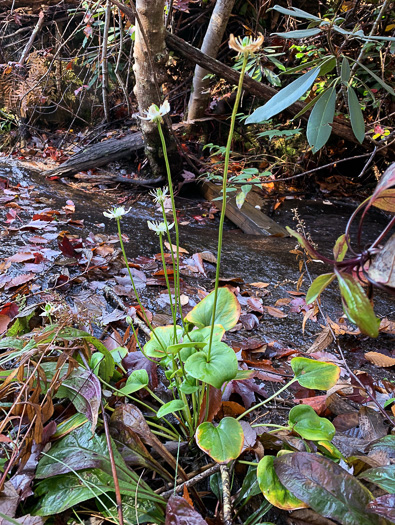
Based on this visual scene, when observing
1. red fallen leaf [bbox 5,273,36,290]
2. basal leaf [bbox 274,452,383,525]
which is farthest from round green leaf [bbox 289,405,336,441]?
red fallen leaf [bbox 5,273,36,290]

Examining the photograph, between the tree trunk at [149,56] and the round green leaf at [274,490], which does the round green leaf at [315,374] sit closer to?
the round green leaf at [274,490]

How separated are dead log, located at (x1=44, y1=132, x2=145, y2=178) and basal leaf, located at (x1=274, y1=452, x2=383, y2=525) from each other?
3635 millimetres

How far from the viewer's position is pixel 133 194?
3629mm

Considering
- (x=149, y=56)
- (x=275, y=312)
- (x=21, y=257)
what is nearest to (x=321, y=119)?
(x=275, y=312)

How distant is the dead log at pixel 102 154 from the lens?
12.3 ft

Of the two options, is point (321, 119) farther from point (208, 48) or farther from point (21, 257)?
point (208, 48)

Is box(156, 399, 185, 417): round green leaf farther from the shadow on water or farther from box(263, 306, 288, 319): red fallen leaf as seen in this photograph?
box(263, 306, 288, 319): red fallen leaf

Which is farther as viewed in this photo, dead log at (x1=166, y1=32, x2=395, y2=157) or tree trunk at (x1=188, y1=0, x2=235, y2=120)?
tree trunk at (x1=188, y1=0, x2=235, y2=120)

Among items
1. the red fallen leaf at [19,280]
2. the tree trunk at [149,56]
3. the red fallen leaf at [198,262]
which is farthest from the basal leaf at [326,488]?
the tree trunk at [149,56]

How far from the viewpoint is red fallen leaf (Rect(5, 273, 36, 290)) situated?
4.50 feet

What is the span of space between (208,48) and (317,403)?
406cm

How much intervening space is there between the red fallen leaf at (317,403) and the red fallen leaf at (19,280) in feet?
3.59

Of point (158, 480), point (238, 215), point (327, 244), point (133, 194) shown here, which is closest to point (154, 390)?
point (158, 480)

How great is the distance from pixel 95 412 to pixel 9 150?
15.9 feet
